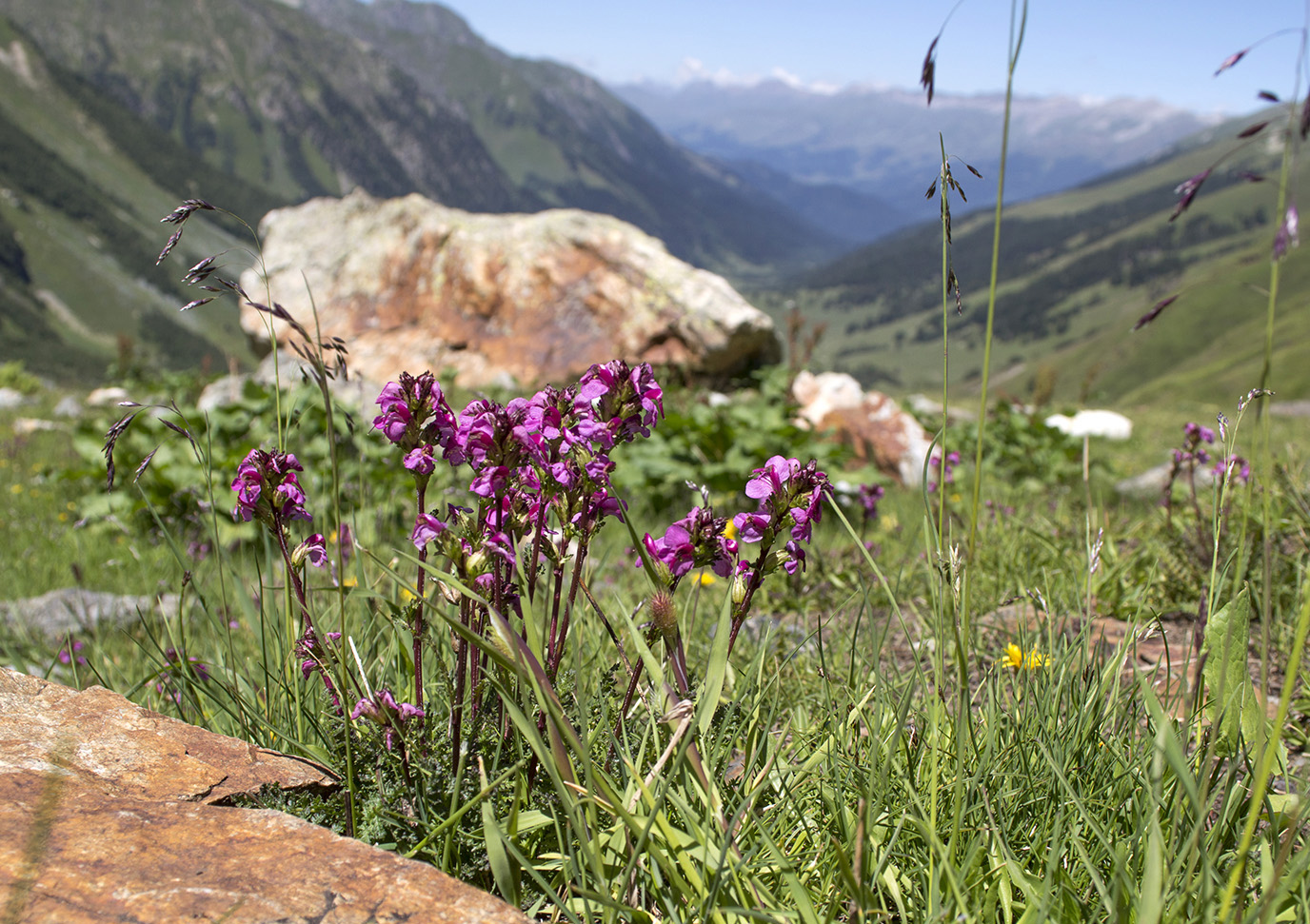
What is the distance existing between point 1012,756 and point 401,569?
2161 mm

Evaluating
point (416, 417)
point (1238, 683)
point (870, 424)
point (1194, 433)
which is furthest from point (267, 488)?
point (870, 424)

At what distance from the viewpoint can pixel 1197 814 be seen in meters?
1.30

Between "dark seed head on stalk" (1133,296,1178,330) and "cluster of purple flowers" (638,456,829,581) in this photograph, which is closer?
"dark seed head on stalk" (1133,296,1178,330)

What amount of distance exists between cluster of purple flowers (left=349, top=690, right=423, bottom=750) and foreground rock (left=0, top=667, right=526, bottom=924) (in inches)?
8.6

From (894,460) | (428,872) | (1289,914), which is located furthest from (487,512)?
(894,460)

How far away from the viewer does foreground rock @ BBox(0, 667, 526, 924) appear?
1.37 metres

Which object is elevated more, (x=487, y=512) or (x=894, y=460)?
(x=487, y=512)

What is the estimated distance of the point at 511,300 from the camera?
44.3 ft

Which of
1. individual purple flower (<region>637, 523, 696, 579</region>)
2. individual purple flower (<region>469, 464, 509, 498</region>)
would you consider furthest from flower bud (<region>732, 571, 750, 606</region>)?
individual purple flower (<region>469, 464, 509, 498</region>)

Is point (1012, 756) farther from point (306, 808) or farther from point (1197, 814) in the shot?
point (306, 808)

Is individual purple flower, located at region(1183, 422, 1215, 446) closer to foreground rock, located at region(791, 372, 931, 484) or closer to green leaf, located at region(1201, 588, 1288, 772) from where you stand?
green leaf, located at region(1201, 588, 1288, 772)

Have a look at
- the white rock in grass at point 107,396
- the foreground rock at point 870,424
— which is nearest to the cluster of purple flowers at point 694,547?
the foreground rock at point 870,424

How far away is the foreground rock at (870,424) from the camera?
9.22 m

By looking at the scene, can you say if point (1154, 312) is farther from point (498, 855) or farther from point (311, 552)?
point (311, 552)
